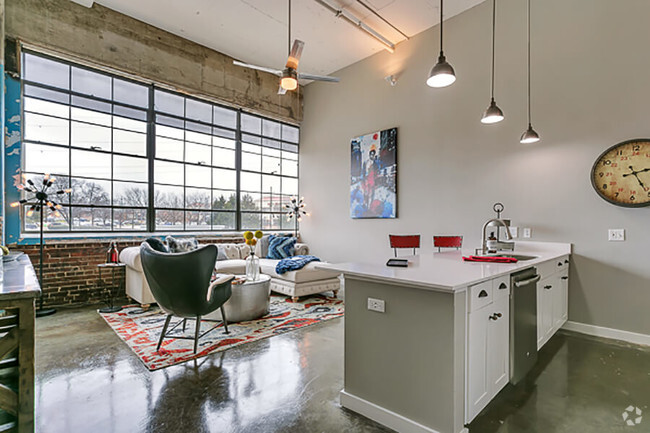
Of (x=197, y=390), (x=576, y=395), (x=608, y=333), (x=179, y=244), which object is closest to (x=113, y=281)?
(x=179, y=244)

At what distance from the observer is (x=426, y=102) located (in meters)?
5.21

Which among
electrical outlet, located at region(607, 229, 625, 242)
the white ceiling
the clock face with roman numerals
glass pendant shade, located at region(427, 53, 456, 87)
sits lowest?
electrical outlet, located at region(607, 229, 625, 242)

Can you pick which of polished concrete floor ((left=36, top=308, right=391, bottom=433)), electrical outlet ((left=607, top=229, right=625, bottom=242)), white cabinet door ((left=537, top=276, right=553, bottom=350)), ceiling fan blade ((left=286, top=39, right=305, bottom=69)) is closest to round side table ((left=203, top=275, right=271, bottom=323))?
polished concrete floor ((left=36, top=308, right=391, bottom=433))

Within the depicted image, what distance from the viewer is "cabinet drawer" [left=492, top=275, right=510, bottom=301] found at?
2014mm

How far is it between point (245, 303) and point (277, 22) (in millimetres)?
4370

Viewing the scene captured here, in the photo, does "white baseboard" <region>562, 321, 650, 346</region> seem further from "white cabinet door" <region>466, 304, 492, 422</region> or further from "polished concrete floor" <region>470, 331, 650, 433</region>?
"white cabinet door" <region>466, 304, 492, 422</region>

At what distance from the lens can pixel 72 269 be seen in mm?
4660

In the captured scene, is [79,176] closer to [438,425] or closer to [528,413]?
[438,425]

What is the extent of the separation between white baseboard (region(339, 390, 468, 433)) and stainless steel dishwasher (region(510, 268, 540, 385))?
2.40 ft

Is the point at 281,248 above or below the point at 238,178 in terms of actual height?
below

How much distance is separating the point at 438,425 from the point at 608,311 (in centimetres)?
306

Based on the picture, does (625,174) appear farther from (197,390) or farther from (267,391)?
(197,390)

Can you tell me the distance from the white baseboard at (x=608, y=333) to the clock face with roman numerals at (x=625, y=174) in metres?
1.34


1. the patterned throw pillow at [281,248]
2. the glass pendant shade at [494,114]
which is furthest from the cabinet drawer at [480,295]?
the patterned throw pillow at [281,248]
